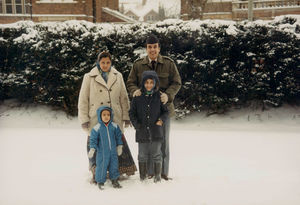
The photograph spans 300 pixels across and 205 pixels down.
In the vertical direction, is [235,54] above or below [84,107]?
above

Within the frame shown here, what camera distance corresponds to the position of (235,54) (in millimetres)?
8133

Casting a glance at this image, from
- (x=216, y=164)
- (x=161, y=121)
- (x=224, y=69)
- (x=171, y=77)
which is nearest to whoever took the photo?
(x=161, y=121)

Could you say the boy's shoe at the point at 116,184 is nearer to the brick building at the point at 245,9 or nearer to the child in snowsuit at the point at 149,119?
the child in snowsuit at the point at 149,119

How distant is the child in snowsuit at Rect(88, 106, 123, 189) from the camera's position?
4.02 m

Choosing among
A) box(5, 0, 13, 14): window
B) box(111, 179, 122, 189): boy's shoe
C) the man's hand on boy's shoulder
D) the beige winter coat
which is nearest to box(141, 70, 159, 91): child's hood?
the man's hand on boy's shoulder

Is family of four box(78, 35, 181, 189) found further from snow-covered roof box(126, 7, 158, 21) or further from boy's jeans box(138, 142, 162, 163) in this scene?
snow-covered roof box(126, 7, 158, 21)

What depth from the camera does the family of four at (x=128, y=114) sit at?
4039mm

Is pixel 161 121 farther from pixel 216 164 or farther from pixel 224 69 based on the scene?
pixel 224 69

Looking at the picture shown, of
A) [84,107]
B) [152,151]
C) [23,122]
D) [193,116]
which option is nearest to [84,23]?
[23,122]

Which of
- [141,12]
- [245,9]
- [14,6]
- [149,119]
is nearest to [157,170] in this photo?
[149,119]

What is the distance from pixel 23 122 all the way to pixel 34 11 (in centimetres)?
1835

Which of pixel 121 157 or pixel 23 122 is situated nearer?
pixel 121 157

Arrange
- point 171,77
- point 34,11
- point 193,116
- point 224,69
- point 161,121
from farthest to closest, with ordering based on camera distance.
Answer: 1. point 34,11
2. point 193,116
3. point 224,69
4. point 171,77
5. point 161,121

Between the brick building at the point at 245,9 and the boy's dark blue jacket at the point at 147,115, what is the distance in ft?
63.4
